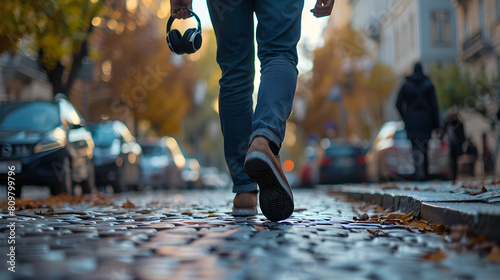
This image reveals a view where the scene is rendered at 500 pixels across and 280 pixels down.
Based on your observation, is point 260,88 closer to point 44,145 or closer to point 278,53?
point 278,53

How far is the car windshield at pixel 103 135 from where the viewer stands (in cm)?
1412

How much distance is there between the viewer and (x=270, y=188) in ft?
11.4

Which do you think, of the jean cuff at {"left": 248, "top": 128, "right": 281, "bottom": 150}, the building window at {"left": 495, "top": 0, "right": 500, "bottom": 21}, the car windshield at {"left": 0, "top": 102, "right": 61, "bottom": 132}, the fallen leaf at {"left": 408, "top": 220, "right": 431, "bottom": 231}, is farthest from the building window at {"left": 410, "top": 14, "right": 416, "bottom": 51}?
the jean cuff at {"left": 248, "top": 128, "right": 281, "bottom": 150}

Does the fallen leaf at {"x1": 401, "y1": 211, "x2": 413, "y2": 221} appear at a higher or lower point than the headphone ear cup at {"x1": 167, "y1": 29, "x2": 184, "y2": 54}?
lower

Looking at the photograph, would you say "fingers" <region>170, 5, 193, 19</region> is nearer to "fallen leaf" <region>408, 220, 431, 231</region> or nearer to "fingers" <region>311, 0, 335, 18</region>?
"fingers" <region>311, 0, 335, 18</region>

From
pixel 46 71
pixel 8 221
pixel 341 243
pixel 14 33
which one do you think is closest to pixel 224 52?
pixel 8 221

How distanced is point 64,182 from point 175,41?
525cm

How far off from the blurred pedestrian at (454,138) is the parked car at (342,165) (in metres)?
4.30

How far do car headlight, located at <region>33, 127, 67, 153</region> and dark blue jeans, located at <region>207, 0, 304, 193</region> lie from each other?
5.31 m

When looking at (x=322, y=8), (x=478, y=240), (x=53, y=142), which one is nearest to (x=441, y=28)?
(x=53, y=142)

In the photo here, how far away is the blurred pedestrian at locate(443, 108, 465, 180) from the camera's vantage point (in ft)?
41.9

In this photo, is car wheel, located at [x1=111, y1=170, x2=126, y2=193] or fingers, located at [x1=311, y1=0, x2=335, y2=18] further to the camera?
car wheel, located at [x1=111, y1=170, x2=126, y2=193]

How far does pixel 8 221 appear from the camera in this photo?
12.3 ft

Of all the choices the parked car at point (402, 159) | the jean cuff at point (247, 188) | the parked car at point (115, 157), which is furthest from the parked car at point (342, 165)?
the jean cuff at point (247, 188)
